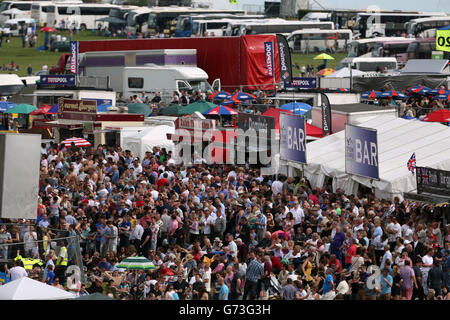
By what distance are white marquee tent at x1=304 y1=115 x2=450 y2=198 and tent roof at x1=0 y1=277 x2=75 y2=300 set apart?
8514mm

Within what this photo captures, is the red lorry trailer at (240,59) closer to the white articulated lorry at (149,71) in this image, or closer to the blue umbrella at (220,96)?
the white articulated lorry at (149,71)

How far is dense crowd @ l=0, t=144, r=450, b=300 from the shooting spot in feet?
40.5

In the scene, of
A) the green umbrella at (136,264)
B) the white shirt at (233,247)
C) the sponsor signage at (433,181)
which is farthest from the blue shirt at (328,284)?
the sponsor signage at (433,181)

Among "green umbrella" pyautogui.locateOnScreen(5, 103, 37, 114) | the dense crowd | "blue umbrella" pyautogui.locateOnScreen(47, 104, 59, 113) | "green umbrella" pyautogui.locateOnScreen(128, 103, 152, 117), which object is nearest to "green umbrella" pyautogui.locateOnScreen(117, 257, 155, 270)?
the dense crowd

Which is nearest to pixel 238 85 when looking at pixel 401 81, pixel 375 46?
pixel 401 81

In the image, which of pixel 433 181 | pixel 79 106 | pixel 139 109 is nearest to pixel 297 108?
pixel 139 109

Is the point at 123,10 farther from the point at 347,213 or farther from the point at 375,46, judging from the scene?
the point at 347,213

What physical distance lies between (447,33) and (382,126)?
15.7 m

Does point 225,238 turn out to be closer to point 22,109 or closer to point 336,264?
point 336,264

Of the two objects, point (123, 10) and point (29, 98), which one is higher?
point (123, 10)

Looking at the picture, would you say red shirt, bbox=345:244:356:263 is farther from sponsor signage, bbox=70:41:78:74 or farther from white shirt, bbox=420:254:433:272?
sponsor signage, bbox=70:41:78:74

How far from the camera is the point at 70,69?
126ft

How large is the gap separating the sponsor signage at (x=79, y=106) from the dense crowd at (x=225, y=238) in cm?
644
